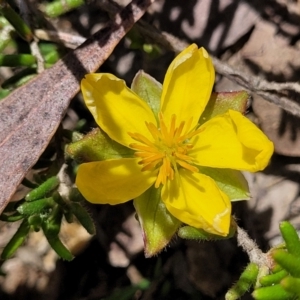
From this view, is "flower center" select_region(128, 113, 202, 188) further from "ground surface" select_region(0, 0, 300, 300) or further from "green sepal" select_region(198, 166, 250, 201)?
"ground surface" select_region(0, 0, 300, 300)

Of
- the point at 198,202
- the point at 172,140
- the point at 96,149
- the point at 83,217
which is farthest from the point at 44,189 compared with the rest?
the point at 198,202

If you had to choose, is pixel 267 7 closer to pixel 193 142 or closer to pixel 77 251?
pixel 193 142

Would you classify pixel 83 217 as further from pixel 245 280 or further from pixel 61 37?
pixel 61 37

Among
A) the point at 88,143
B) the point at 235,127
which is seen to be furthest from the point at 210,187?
the point at 88,143

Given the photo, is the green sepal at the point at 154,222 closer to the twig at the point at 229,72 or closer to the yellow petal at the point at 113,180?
the yellow petal at the point at 113,180

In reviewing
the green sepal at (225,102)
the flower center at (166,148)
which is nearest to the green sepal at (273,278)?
the flower center at (166,148)

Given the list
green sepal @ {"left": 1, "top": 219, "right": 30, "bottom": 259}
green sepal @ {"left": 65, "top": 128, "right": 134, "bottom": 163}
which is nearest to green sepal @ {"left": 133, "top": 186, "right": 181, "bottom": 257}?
green sepal @ {"left": 65, "top": 128, "right": 134, "bottom": 163}

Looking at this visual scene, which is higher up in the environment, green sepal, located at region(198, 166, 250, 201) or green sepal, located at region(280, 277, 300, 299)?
green sepal, located at region(198, 166, 250, 201)
